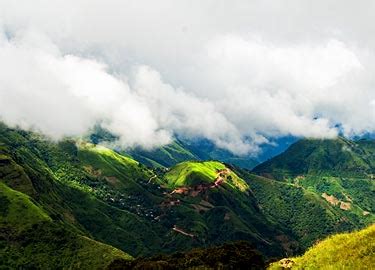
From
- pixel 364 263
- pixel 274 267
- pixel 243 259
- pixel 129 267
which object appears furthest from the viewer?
pixel 129 267

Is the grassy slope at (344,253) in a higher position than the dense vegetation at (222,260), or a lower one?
higher

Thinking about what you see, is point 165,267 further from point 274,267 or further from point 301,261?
point 301,261

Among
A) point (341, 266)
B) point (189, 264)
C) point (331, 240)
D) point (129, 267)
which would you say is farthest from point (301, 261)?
point (129, 267)

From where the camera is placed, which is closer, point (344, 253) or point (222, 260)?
point (344, 253)

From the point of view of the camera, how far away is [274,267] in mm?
57875

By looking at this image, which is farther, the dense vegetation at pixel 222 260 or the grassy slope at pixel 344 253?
the dense vegetation at pixel 222 260

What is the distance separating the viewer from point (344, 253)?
151 feet

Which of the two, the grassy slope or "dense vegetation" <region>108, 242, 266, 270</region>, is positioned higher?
the grassy slope

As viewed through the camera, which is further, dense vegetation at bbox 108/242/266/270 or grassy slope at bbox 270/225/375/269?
dense vegetation at bbox 108/242/266/270

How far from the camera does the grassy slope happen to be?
44.2 metres

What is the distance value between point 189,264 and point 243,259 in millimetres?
11148

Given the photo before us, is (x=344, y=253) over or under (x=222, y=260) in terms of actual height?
over

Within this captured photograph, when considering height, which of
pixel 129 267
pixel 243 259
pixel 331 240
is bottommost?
pixel 129 267

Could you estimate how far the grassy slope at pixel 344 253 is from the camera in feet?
145
